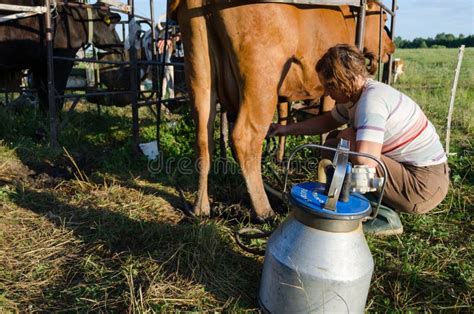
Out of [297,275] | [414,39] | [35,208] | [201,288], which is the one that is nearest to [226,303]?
[201,288]

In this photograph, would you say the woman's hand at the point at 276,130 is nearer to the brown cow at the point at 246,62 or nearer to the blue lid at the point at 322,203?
the brown cow at the point at 246,62

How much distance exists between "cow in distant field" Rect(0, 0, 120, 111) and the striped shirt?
4.31m

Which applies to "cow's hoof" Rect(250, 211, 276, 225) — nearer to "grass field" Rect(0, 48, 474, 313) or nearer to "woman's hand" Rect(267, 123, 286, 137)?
"grass field" Rect(0, 48, 474, 313)

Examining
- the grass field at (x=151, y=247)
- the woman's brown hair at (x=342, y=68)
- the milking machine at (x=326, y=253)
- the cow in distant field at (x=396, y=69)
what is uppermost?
the cow in distant field at (x=396, y=69)

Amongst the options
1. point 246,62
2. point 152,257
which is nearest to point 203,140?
Answer: point 246,62

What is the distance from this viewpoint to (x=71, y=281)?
227 centimetres

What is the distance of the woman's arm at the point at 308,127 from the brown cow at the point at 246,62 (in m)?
0.18

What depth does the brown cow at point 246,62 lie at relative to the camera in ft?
8.66

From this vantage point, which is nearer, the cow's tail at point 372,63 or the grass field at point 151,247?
the grass field at point 151,247

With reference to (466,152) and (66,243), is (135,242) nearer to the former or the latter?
(66,243)

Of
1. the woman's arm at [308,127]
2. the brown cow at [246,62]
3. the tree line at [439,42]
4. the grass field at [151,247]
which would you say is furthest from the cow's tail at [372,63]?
the tree line at [439,42]

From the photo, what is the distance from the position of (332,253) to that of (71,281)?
1488mm

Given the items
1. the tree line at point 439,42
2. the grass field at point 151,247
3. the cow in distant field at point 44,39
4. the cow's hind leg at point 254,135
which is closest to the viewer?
the grass field at point 151,247

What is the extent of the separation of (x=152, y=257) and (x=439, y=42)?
96582 millimetres
